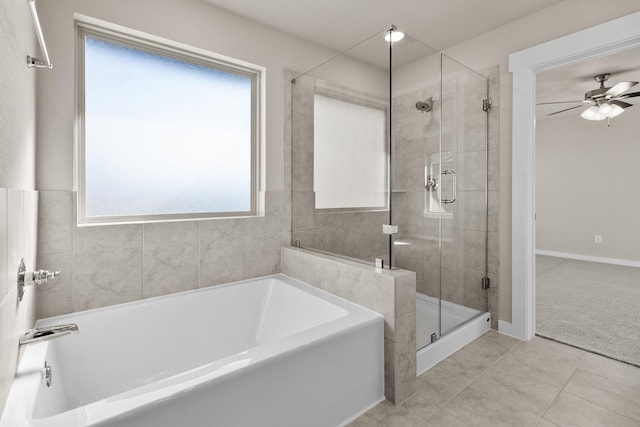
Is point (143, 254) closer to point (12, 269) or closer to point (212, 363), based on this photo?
point (12, 269)

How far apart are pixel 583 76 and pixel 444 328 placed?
10.9ft

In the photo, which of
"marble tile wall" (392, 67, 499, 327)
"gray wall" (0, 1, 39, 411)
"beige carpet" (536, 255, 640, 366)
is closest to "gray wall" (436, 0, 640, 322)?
"marble tile wall" (392, 67, 499, 327)

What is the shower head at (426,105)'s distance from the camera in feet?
7.35

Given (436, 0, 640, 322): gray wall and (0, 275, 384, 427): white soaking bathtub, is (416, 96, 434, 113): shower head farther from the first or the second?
(0, 275, 384, 427): white soaking bathtub

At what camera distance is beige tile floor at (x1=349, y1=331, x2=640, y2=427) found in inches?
61.4

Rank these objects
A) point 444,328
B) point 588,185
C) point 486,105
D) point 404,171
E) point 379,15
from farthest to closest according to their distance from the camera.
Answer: point 588,185, point 486,105, point 379,15, point 444,328, point 404,171

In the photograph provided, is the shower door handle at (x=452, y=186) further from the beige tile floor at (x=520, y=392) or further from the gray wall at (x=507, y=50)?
the beige tile floor at (x=520, y=392)

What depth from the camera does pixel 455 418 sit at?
5.14 feet

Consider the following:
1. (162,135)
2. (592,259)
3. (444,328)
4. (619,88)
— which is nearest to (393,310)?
(444,328)

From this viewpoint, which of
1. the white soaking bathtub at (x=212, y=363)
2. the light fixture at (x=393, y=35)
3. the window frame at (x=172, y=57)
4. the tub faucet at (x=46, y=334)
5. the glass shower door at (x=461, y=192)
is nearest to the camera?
the white soaking bathtub at (x=212, y=363)

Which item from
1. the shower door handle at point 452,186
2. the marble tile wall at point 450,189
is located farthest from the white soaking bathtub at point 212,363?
the shower door handle at point 452,186

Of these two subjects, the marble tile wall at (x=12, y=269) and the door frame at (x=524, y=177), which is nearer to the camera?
the marble tile wall at (x=12, y=269)

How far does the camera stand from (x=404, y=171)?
6.97ft

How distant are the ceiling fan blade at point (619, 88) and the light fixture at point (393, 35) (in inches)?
99.1
